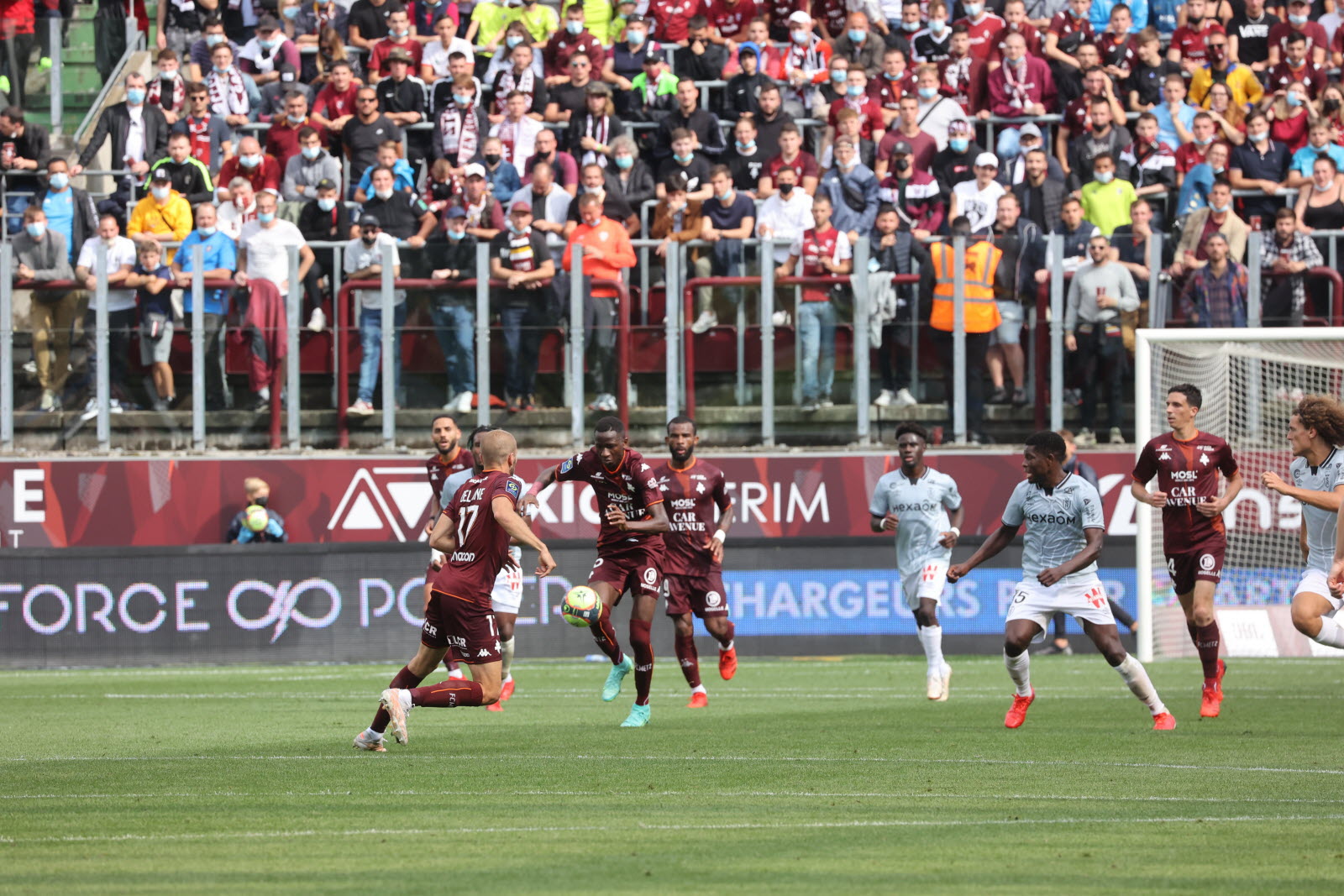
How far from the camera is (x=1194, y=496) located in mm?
14328

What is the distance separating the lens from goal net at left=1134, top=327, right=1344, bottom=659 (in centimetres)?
1862

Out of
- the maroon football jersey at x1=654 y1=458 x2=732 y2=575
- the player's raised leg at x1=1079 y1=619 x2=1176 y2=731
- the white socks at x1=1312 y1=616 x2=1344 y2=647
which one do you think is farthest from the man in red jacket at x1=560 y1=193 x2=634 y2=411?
the white socks at x1=1312 y1=616 x2=1344 y2=647

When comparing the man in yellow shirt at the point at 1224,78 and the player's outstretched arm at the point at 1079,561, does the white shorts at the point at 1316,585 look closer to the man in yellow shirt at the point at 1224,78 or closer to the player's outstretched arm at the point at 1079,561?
the player's outstretched arm at the point at 1079,561

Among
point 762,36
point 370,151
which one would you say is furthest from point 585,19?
point 370,151

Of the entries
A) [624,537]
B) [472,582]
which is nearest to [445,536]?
[472,582]

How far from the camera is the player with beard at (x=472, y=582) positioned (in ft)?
36.9

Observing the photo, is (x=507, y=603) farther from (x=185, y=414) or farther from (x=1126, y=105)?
(x=1126, y=105)

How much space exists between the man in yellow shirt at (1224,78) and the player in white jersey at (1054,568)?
13.0 m

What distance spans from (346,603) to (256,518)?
5.11 ft

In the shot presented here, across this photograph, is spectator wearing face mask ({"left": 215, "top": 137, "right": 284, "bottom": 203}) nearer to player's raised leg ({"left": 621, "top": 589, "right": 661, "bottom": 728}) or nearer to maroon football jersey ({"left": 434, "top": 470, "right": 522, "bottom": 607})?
player's raised leg ({"left": 621, "top": 589, "right": 661, "bottom": 728})

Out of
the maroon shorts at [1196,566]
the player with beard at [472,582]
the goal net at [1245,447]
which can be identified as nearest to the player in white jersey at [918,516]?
the maroon shorts at [1196,566]

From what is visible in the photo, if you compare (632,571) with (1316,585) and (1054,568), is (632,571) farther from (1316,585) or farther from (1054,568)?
(1316,585)

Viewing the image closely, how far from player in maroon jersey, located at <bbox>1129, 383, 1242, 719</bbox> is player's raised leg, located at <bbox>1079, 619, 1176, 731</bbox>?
120 centimetres

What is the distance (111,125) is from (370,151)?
3.74 meters
